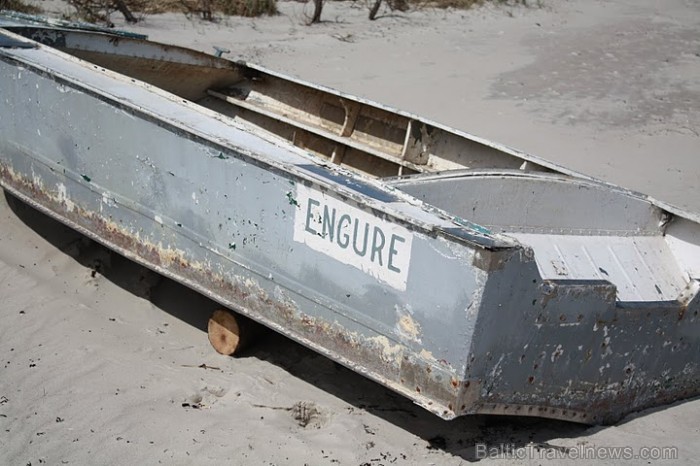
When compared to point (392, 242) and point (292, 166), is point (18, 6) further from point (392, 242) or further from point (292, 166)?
point (392, 242)

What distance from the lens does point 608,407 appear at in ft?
15.3

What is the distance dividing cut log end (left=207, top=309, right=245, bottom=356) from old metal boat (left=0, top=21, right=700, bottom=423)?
201 millimetres

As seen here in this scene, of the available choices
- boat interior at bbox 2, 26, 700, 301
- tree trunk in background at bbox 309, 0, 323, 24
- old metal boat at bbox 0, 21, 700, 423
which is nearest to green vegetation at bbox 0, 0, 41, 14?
tree trunk in background at bbox 309, 0, 323, 24

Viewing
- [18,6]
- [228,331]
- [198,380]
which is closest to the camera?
[198,380]

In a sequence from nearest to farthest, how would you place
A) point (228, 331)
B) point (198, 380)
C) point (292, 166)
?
point (292, 166) < point (198, 380) < point (228, 331)

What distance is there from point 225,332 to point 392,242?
1.32 meters

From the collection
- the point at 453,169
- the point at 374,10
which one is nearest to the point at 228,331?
the point at 453,169

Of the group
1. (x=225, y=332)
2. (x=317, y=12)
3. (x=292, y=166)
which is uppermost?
(x=292, y=166)

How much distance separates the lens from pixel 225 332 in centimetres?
501

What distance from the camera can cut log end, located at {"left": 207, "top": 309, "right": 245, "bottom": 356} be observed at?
4.97 m

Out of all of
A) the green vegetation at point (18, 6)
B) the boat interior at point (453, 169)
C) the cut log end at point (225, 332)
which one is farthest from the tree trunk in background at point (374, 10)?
the cut log end at point (225, 332)

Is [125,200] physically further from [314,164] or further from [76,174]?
[314,164]

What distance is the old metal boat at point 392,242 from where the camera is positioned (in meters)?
4.00

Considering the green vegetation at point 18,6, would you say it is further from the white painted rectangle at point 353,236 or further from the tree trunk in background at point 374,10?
the white painted rectangle at point 353,236
